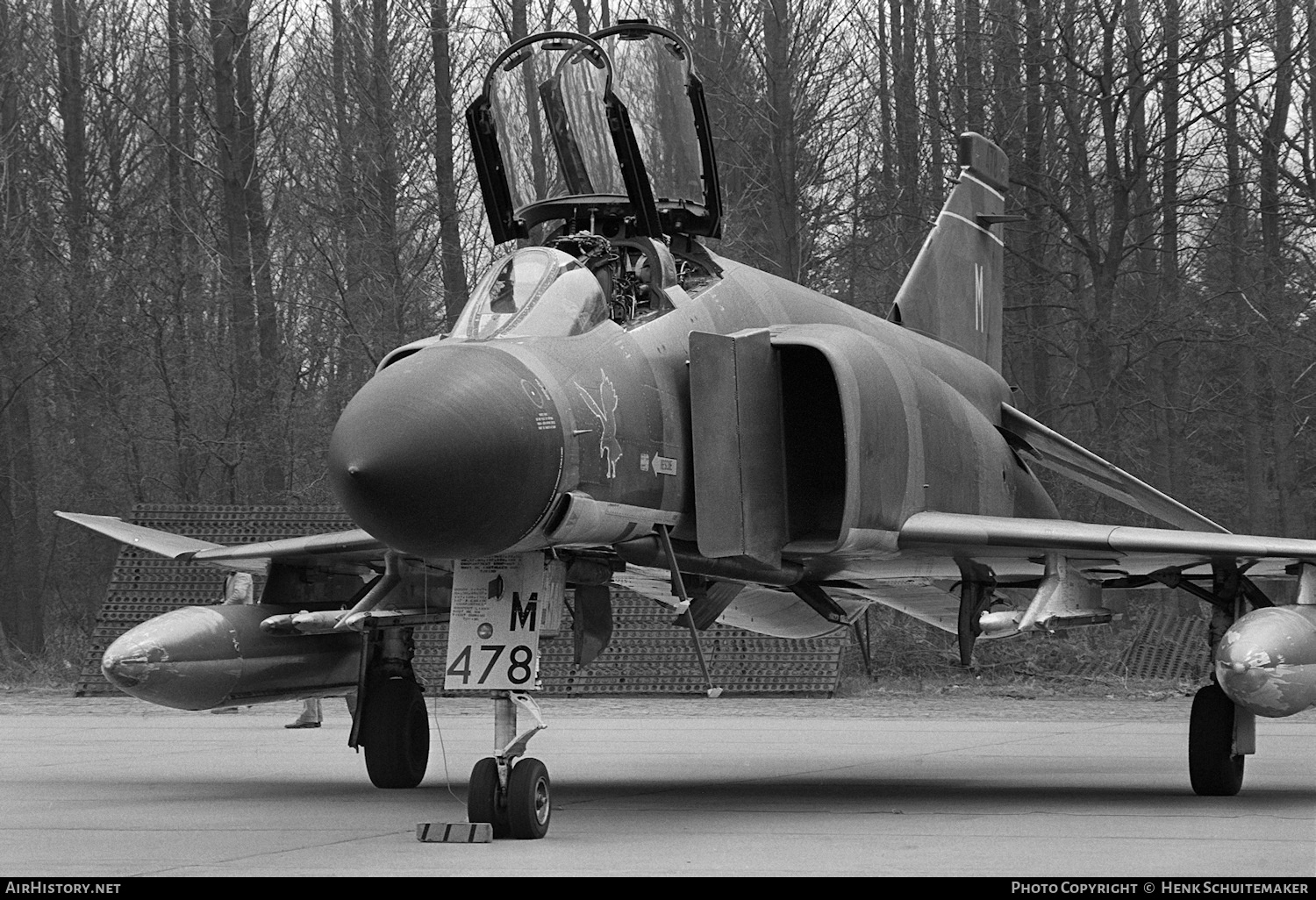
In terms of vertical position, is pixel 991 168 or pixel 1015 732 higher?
pixel 991 168

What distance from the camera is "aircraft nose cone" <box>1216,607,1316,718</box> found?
771cm

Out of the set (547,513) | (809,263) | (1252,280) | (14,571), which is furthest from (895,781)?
(14,571)

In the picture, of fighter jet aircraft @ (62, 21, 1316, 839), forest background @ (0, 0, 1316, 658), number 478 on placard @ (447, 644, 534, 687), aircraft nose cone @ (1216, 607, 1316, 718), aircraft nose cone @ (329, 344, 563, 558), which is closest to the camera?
aircraft nose cone @ (329, 344, 563, 558)

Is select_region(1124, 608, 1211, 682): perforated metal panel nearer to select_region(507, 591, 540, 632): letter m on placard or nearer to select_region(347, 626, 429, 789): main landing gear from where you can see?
select_region(347, 626, 429, 789): main landing gear

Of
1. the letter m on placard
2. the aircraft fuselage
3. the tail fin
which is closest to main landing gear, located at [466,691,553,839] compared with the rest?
the letter m on placard

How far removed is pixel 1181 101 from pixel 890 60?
4221mm

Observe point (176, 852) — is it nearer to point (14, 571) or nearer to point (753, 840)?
point (753, 840)

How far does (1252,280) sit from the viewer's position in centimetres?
2234

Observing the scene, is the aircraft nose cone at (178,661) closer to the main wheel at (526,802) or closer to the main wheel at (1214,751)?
the main wheel at (526,802)

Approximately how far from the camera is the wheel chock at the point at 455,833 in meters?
6.33

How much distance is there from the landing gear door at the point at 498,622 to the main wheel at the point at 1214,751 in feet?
13.6

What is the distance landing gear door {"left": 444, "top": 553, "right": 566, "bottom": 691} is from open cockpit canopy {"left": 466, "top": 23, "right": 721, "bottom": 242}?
7.03 ft

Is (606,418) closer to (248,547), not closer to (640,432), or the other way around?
(640,432)

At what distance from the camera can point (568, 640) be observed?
64.3 feet
